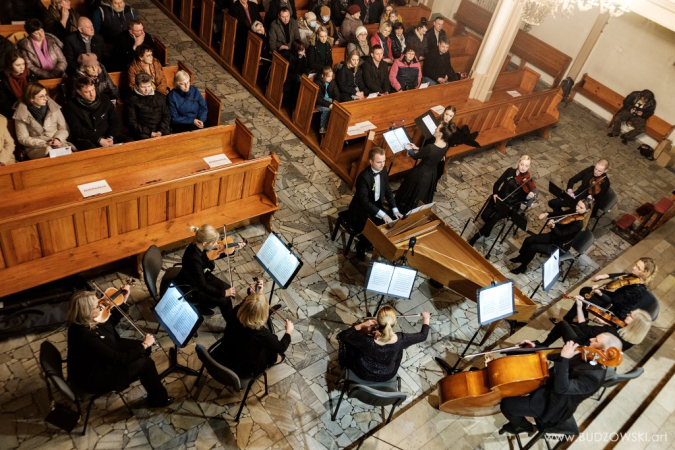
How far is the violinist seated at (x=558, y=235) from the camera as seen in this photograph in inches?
269

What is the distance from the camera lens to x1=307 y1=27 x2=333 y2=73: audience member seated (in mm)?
8641

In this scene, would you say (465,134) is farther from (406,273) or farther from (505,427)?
(505,427)

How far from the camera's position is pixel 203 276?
5043 millimetres

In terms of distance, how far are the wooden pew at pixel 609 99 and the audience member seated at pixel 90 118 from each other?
34.6 ft

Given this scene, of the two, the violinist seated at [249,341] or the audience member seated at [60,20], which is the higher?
the audience member seated at [60,20]

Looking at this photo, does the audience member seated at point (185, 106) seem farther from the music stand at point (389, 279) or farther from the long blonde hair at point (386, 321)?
the long blonde hair at point (386, 321)

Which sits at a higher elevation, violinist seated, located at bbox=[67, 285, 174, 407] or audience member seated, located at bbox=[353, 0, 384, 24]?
audience member seated, located at bbox=[353, 0, 384, 24]

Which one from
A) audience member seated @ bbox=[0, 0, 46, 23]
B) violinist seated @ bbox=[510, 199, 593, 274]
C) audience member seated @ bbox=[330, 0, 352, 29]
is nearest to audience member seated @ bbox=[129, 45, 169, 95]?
audience member seated @ bbox=[0, 0, 46, 23]

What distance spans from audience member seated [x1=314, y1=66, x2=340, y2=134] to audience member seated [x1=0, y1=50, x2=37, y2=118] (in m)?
3.94

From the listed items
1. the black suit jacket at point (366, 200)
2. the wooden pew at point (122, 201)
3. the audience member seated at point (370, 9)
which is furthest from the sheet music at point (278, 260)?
the audience member seated at point (370, 9)

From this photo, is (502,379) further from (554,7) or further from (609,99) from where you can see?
(609,99)

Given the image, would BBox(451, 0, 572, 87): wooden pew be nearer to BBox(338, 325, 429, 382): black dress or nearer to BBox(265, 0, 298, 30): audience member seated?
BBox(265, 0, 298, 30): audience member seated

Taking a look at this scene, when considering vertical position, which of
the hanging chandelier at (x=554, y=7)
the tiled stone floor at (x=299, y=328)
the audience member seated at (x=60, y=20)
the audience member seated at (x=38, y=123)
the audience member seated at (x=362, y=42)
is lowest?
the tiled stone floor at (x=299, y=328)

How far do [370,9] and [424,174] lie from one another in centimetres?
582
